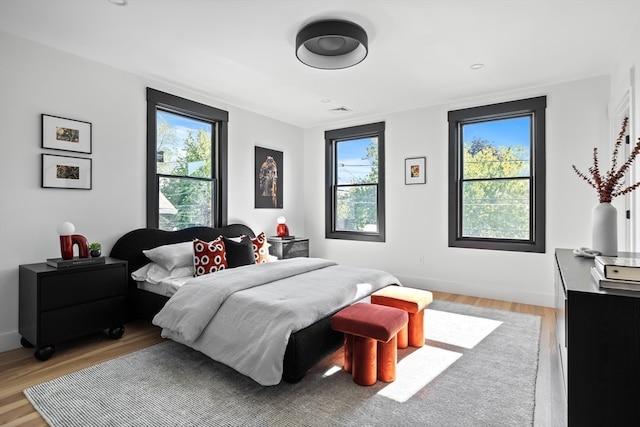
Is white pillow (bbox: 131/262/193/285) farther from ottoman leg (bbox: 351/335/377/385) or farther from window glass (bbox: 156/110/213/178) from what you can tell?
ottoman leg (bbox: 351/335/377/385)

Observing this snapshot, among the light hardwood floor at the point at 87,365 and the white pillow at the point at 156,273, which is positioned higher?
the white pillow at the point at 156,273

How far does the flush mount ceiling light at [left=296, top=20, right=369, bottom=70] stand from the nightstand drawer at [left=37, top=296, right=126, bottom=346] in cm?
274

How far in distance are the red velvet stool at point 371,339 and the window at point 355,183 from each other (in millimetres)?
3033

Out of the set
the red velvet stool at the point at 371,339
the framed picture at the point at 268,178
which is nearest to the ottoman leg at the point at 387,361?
the red velvet stool at the point at 371,339

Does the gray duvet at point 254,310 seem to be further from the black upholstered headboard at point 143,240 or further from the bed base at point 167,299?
the black upholstered headboard at point 143,240

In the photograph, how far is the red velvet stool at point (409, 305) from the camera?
2.75m

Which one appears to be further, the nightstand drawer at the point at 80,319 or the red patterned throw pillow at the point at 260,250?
the red patterned throw pillow at the point at 260,250

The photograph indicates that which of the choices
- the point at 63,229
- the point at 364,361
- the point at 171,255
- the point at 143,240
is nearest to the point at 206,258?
the point at 171,255

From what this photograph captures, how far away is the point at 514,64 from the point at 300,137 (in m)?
3.52

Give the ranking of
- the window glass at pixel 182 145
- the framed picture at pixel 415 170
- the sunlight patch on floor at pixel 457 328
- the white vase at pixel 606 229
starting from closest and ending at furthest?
the white vase at pixel 606 229 → the sunlight patch on floor at pixel 457 328 → the window glass at pixel 182 145 → the framed picture at pixel 415 170

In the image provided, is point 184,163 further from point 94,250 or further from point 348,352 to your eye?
point 348,352

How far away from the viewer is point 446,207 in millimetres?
4730

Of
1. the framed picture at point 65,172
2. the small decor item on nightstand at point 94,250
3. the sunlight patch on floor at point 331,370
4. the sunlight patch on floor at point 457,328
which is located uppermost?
the framed picture at point 65,172

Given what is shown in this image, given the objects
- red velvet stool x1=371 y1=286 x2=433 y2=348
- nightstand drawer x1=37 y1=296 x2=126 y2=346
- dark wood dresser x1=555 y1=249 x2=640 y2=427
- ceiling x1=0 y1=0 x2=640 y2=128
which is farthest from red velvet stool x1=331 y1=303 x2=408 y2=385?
ceiling x1=0 y1=0 x2=640 y2=128
